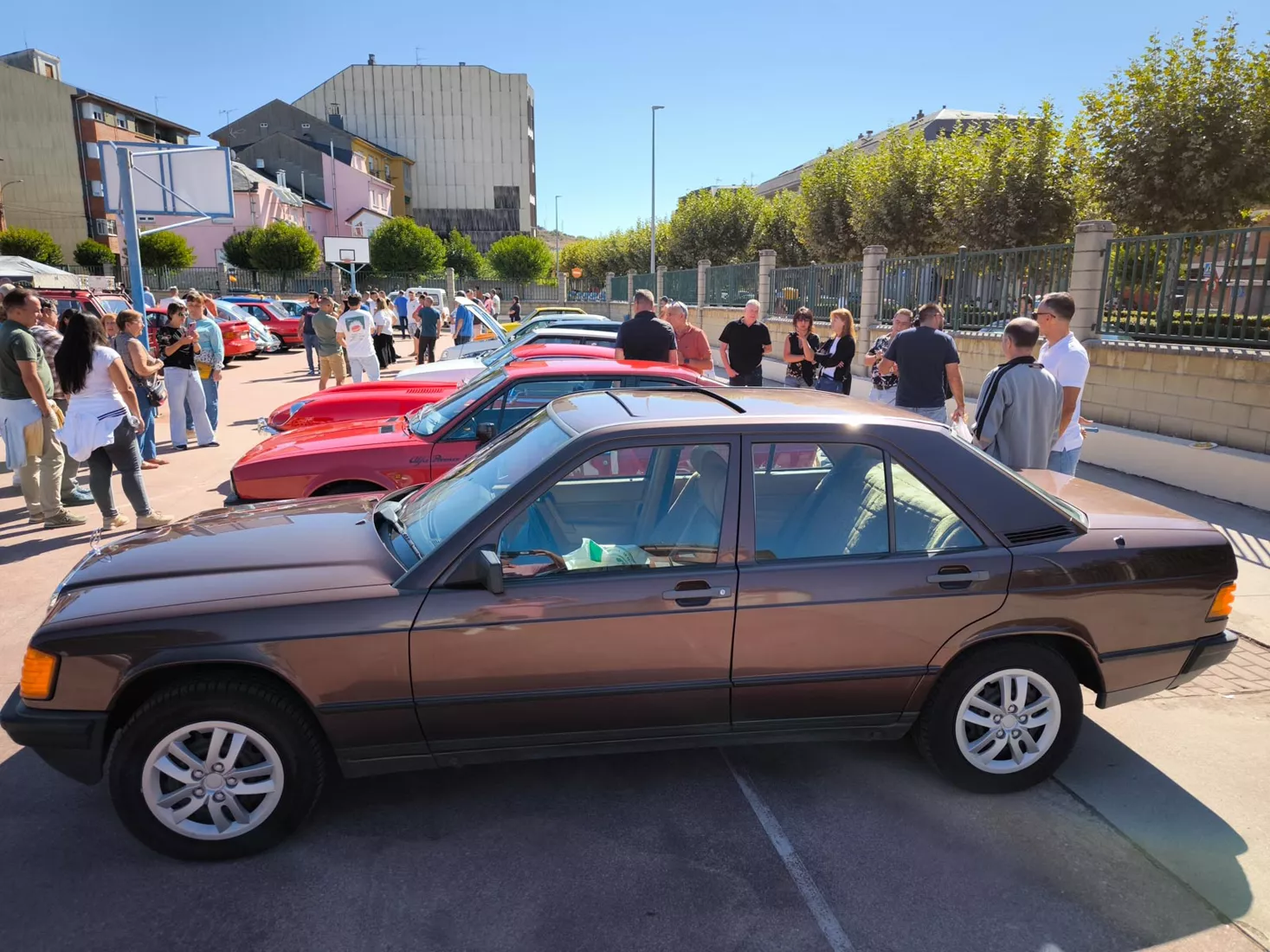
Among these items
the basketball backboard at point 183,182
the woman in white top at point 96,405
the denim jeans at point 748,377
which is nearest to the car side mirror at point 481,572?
the woman in white top at point 96,405

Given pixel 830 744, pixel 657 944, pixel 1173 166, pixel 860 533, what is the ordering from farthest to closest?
pixel 1173 166, pixel 830 744, pixel 860 533, pixel 657 944

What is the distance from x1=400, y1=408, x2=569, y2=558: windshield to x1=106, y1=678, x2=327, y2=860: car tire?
2.46 ft

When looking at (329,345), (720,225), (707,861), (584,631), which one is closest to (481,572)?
(584,631)

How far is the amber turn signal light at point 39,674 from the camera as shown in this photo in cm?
290

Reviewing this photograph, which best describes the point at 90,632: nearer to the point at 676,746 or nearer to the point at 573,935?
the point at 573,935

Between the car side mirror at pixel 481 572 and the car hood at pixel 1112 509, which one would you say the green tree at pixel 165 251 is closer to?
the car side mirror at pixel 481 572

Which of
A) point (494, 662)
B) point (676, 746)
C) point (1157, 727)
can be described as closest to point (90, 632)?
point (494, 662)

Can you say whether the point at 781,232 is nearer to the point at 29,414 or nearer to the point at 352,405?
the point at 352,405

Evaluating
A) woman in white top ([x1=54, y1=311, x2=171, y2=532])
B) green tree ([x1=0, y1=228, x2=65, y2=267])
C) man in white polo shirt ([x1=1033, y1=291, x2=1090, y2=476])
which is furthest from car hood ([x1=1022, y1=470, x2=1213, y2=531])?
green tree ([x1=0, y1=228, x2=65, y2=267])

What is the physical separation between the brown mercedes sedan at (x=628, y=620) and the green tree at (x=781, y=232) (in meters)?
27.9

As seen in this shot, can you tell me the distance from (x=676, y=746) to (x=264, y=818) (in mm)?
1480

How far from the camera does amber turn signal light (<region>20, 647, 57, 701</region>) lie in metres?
2.90

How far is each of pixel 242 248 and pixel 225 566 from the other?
48811 millimetres

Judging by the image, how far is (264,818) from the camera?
9.89 ft
